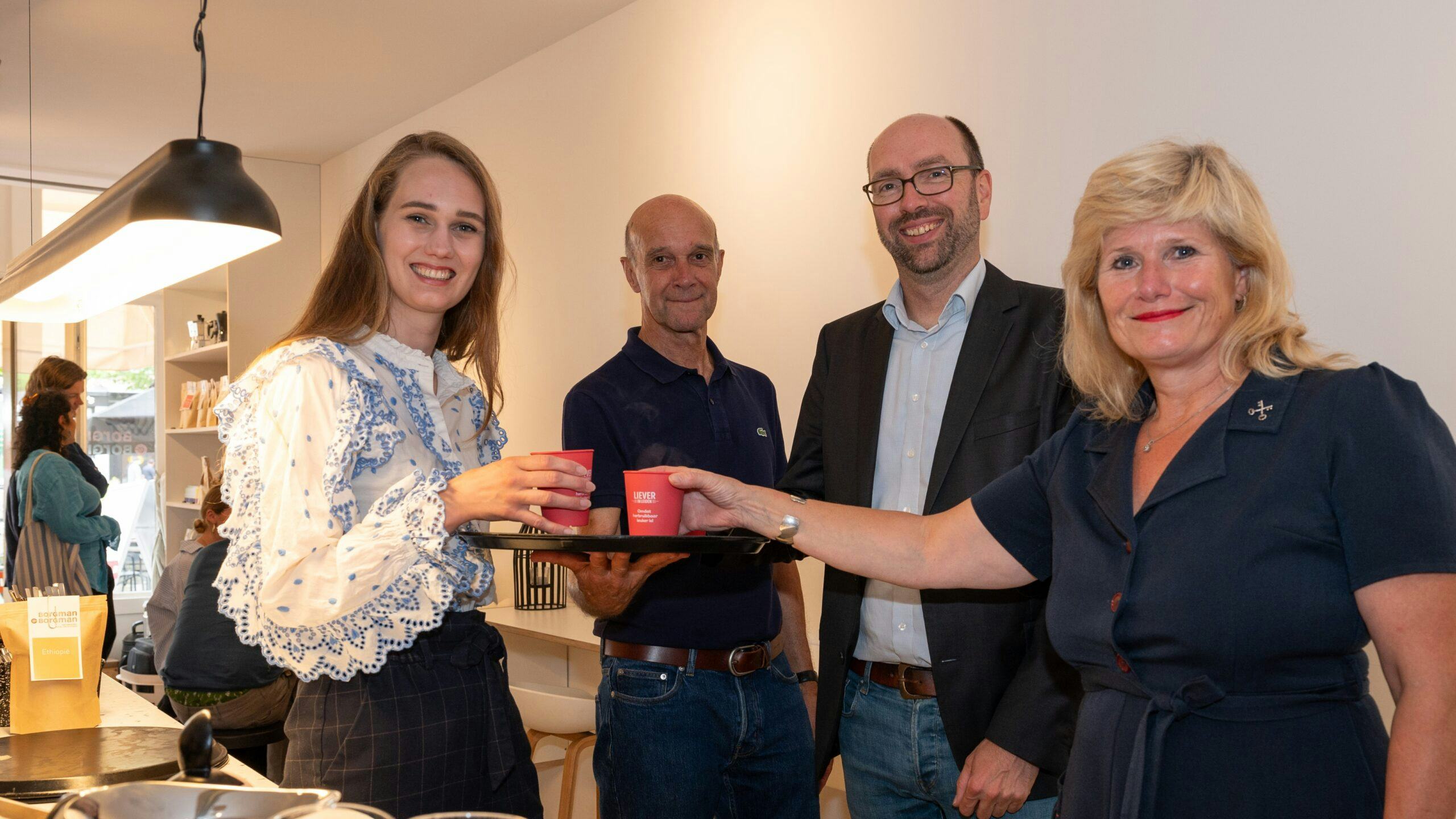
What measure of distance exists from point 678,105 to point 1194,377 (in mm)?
2983

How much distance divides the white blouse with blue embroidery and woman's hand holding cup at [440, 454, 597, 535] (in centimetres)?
3

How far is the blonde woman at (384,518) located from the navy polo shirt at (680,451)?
54 centimetres

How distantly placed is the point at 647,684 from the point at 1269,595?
1.34 metres

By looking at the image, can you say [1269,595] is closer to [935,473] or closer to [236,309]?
[935,473]

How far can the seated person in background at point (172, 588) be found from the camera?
4207 mm

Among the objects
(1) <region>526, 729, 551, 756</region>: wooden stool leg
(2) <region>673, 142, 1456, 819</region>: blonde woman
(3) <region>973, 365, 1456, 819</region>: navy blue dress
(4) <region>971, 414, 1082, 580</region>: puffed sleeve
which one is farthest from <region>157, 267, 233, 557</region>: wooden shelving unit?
(3) <region>973, 365, 1456, 819</region>: navy blue dress

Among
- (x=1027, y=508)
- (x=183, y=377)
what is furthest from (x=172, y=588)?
(x=1027, y=508)

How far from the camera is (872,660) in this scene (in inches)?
77.8

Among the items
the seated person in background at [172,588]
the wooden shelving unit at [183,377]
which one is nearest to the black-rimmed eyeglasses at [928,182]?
the seated person in background at [172,588]

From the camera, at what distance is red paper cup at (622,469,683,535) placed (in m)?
1.64

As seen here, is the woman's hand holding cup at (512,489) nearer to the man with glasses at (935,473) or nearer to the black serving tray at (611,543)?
the black serving tray at (611,543)

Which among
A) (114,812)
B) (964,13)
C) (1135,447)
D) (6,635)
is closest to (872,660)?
(1135,447)

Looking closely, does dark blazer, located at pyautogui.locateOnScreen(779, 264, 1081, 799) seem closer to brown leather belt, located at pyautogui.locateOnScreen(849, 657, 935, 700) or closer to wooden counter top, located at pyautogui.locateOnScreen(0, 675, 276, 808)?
brown leather belt, located at pyautogui.locateOnScreen(849, 657, 935, 700)

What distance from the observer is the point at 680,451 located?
238cm
